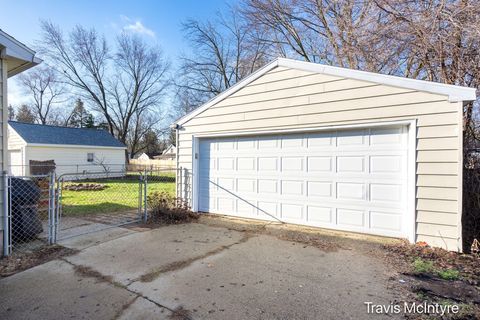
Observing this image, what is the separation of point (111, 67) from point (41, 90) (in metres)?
12.5

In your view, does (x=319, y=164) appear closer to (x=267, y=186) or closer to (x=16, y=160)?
(x=267, y=186)

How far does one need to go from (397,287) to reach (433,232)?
75.8 inches

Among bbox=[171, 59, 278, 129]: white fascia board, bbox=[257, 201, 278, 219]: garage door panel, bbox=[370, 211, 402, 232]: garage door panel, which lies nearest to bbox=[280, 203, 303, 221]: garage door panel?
bbox=[257, 201, 278, 219]: garage door panel

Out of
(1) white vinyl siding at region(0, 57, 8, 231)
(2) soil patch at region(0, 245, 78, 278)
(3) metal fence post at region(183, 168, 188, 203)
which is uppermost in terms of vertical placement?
(1) white vinyl siding at region(0, 57, 8, 231)

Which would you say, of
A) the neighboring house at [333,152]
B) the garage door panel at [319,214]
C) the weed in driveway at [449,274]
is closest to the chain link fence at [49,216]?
the neighboring house at [333,152]

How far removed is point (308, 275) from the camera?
11.6ft

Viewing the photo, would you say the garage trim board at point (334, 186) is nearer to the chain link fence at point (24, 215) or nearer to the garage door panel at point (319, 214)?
the garage door panel at point (319, 214)

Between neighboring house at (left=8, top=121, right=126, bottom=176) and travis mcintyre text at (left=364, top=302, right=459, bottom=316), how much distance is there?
17.7m

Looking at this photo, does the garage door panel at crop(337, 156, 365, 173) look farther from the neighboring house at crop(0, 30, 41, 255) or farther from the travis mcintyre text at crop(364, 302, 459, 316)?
the neighboring house at crop(0, 30, 41, 255)

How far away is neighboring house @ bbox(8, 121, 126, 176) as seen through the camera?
15938 millimetres

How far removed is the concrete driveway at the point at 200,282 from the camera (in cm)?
270

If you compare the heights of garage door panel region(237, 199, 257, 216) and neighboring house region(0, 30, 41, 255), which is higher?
neighboring house region(0, 30, 41, 255)

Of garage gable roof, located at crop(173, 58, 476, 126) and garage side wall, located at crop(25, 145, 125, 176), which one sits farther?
garage side wall, located at crop(25, 145, 125, 176)

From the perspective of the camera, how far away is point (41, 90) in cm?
3412
